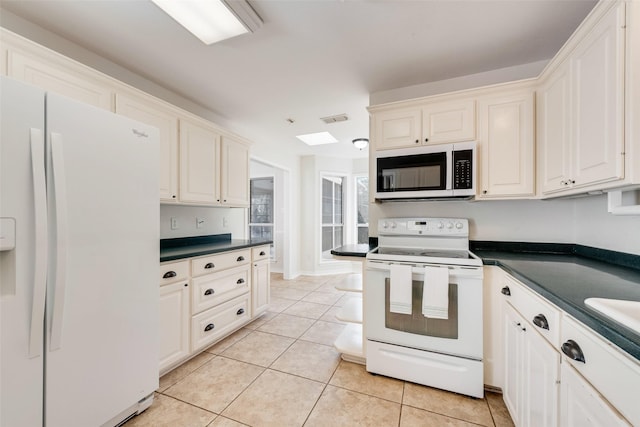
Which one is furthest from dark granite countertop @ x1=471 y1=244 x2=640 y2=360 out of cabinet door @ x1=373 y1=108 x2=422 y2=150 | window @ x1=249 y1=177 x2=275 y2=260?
window @ x1=249 y1=177 x2=275 y2=260

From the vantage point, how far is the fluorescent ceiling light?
3.88 metres

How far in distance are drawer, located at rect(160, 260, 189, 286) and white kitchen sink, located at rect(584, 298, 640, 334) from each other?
230 centimetres

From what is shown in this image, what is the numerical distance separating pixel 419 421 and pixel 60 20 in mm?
3410

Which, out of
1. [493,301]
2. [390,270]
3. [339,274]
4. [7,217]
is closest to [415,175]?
[390,270]

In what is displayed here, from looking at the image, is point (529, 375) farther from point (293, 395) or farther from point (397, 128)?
point (397, 128)

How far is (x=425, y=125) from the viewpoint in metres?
2.13

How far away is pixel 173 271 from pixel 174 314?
338 millimetres

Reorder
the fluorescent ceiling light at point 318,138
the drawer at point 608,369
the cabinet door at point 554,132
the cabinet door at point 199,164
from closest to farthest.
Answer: the drawer at point 608,369 → the cabinet door at point 554,132 → the cabinet door at point 199,164 → the fluorescent ceiling light at point 318,138

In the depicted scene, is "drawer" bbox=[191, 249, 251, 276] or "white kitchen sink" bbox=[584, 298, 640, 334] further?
"drawer" bbox=[191, 249, 251, 276]

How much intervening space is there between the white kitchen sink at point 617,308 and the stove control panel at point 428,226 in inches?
50.4

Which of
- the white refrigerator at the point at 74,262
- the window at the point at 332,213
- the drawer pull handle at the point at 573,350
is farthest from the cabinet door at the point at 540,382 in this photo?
the window at the point at 332,213

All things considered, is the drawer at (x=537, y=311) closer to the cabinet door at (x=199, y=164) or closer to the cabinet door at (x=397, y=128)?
the cabinet door at (x=397, y=128)

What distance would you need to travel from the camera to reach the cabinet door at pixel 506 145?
190 cm

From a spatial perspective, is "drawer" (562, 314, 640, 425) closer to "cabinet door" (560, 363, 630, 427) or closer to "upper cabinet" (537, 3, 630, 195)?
"cabinet door" (560, 363, 630, 427)
